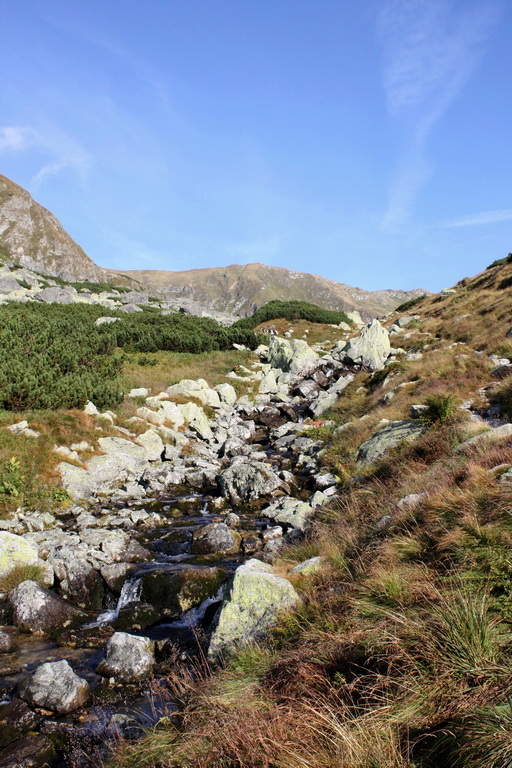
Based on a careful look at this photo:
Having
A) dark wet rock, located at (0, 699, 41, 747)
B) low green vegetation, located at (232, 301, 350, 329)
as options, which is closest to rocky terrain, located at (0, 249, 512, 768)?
dark wet rock, located at (0, 699, 41, 747)

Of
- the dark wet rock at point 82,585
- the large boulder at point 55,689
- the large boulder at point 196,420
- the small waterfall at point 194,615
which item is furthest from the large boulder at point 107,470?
the large boulder at point 55,689

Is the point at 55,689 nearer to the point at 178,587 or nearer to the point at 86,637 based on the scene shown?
the point at 86,637

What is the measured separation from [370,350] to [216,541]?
22346 mm

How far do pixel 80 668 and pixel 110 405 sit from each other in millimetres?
14136

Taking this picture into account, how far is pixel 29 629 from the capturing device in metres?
7.41

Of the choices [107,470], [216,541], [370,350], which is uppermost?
[370,350]

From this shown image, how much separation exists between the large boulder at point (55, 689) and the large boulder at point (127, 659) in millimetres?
446

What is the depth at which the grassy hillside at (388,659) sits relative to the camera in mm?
3174

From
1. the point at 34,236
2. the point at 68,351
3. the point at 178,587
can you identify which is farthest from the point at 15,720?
the point at 34,236

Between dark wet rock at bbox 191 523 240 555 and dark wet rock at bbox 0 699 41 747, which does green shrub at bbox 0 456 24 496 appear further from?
dark wet rock at bbox 0 699 41 747

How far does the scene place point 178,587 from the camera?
8.59 meters

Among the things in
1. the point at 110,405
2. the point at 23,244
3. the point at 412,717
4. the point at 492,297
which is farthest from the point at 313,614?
the point at 23,244

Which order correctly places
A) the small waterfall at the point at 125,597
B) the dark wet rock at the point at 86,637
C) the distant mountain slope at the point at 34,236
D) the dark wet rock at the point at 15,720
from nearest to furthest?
the dark wet rock at the point at 15,720, the dark wet rock at the point at 86,637, the small waterfall at the point at 125,597, the distant mountain slope at the point at 34,236

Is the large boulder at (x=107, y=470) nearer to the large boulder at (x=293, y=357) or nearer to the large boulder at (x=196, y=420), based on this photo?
the large boulder at (x=196, y=420)
